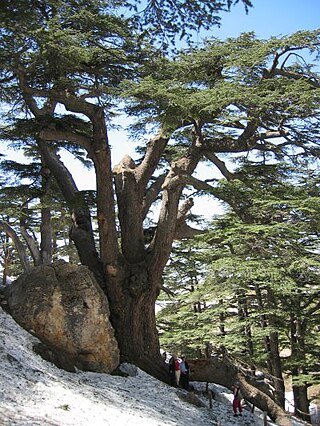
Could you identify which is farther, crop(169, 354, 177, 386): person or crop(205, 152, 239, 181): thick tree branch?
crop(205, 152, 239, 181): thick tree branch

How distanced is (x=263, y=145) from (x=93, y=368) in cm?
688

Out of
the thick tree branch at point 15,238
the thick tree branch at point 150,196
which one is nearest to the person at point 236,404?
the thick tree branch at point 150,196

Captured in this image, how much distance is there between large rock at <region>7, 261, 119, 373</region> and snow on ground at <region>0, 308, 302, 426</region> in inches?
15.3

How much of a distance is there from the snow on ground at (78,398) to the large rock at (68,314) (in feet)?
1.28

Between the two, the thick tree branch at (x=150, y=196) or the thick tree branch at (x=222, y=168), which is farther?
the thick tree branch at (x=150, y=196)

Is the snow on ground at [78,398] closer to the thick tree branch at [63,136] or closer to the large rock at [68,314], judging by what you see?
the large rock at [68,314]

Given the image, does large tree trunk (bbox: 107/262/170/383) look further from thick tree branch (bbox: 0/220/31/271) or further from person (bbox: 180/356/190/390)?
thick tree branch (bbox: 0/220/31/271)

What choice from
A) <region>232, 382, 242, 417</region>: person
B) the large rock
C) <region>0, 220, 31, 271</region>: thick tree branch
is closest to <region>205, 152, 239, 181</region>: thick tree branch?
the large rock

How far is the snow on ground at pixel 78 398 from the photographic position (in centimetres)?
566

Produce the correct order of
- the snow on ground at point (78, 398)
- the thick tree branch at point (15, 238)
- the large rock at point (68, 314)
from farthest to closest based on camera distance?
the thick tree branch at point (15, 238)
the large rock at point (68, 314)
the snow on ground at point (78, 398)

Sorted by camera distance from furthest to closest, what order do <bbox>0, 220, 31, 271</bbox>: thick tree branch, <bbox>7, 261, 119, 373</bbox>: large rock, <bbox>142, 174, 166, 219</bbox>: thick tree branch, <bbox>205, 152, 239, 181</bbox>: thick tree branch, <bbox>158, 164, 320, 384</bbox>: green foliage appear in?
<bbox>0, 220, 31, 271</bbox>: thick tree branch → <bbox>142, 174, 166, 219</bbox>: thick tree branch → <bbox>205, 152, 239, 181</bbox>: thick tree branch → <bbox>158, 164, 320, 384</bbox>: green foliage → <bbox>7, 261, 119, 373</bbox>: large rock

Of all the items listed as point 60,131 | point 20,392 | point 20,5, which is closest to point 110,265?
point 60,131

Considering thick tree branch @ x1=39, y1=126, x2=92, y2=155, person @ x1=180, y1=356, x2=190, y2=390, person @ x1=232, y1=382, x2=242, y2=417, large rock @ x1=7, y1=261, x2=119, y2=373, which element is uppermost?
thick tree branch @ x1=39, y1=126, x2=92, y2=155

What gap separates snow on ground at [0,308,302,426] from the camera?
5.66 m
